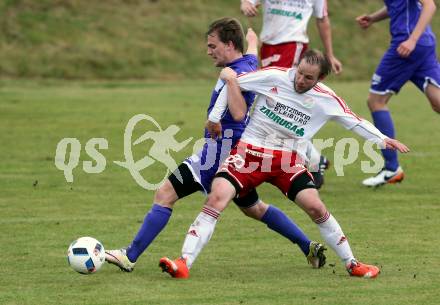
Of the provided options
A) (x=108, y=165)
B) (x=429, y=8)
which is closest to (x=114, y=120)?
(x=108, y=165)

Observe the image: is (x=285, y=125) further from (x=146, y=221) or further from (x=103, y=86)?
(x=103, y=86)

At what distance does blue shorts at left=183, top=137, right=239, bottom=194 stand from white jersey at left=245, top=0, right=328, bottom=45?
153 inches

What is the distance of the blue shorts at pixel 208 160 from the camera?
7.62 m

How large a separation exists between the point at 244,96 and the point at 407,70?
4.33 metres

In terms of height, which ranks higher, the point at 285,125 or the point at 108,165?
the point at 285,125

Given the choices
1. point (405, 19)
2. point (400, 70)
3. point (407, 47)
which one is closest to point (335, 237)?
point (407, 47)

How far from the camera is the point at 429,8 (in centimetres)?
1114

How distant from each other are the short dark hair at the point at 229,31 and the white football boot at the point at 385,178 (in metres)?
4.38

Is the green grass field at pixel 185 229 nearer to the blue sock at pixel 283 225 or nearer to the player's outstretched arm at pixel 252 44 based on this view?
the blue sock at pixel 283 225

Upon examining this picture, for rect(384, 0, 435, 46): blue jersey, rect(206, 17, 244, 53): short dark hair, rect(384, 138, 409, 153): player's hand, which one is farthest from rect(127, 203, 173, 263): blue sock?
rect(384, 0, 435, 46): blue jersey

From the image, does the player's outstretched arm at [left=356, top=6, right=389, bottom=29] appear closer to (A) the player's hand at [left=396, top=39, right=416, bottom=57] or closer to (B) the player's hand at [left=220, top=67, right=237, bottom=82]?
(A) the player's hand at [left=396, top=39, right=416, bottom=57]

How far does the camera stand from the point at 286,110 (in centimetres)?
758

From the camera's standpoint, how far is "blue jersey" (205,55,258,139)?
771 cm

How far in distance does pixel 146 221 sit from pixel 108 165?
18.6 ft
